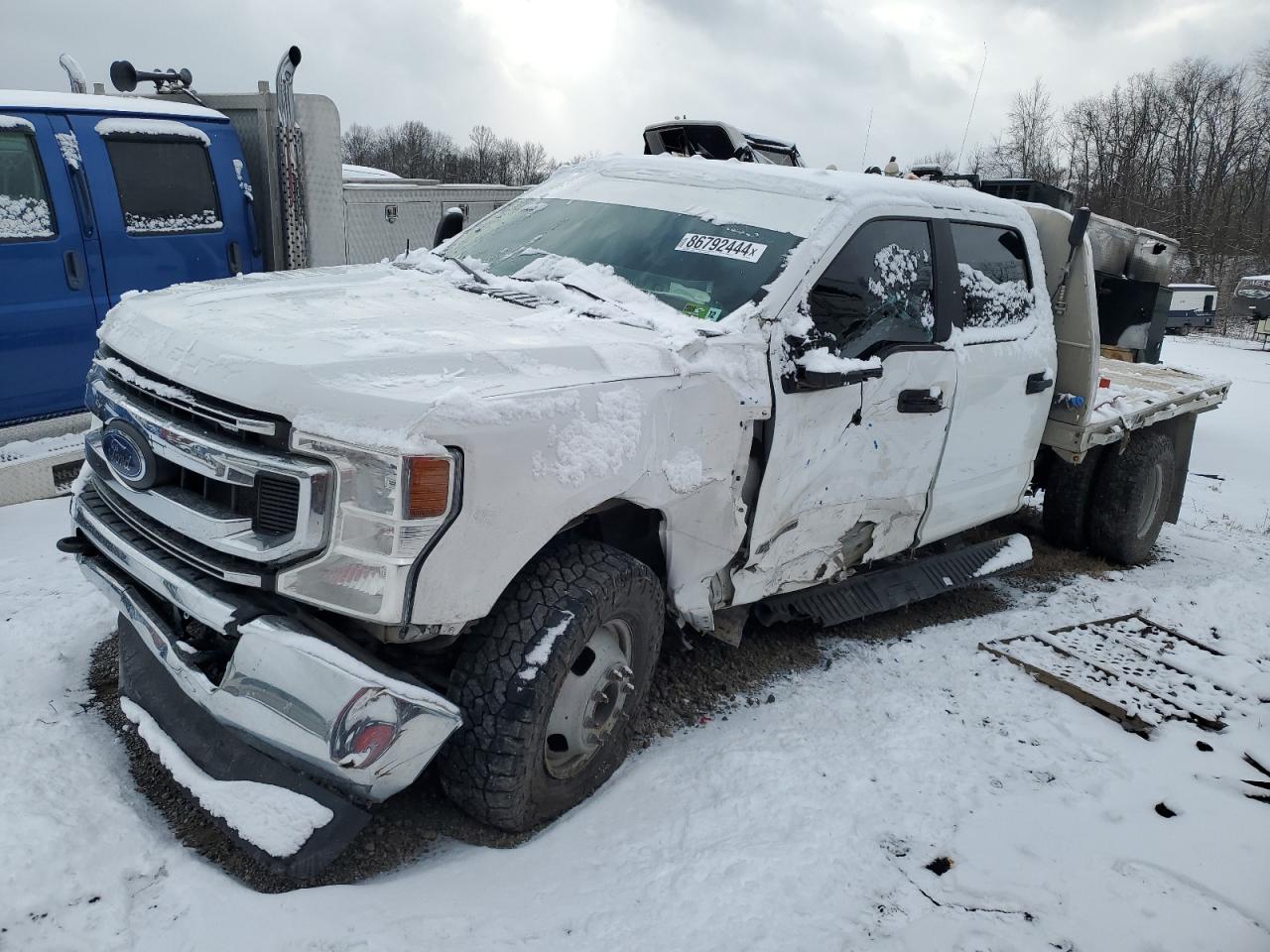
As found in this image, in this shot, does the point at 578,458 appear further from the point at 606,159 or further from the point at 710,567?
the point at 606,159

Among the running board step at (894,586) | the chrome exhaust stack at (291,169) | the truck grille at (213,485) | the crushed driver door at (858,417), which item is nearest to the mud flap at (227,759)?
the truck grille at (213,485)

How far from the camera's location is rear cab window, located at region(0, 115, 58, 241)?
5.06 meters

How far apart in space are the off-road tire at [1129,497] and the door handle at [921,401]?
8.52 ft

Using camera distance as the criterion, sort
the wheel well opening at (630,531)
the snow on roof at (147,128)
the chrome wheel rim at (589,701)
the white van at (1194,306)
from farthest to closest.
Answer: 1. the white van at (1194,306)
2. the snow on roof at (147,128)
3. the wheel well opening at (630,531)
4. the chrome wheel rim at (589,701)

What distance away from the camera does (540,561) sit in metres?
2.80

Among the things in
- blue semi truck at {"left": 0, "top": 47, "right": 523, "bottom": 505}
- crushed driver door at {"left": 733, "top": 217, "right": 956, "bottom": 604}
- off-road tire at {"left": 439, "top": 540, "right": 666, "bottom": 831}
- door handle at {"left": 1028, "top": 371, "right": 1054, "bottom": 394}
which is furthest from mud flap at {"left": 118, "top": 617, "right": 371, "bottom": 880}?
door handle at {"left": 1028, "top": 371, "right": 1054, "bottom": 394}

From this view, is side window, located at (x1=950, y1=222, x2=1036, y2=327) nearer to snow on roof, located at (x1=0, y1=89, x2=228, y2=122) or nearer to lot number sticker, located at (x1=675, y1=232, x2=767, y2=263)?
lot number sticker, located at (x1=675, y1=232, x2=767, y2=263)

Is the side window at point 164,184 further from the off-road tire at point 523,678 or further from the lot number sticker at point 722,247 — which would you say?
the off-road tire at point 523,678

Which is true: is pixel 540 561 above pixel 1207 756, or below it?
above

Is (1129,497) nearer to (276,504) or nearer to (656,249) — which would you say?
(656,249)

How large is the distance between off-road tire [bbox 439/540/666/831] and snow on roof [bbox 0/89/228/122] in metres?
4.59

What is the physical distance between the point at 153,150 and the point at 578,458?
4680 millimetres

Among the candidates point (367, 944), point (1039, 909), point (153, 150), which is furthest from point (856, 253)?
point (153, 150)

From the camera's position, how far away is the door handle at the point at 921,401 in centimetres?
377
